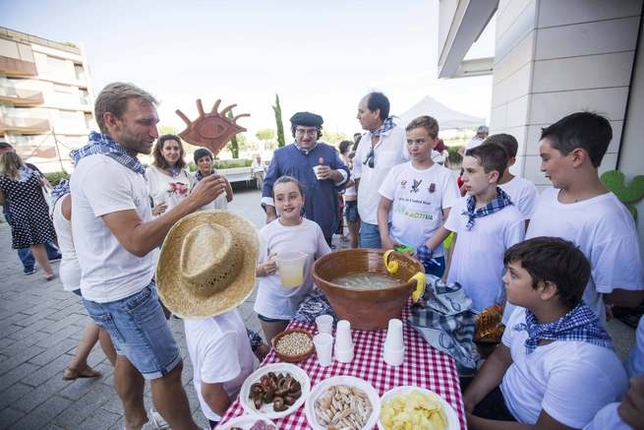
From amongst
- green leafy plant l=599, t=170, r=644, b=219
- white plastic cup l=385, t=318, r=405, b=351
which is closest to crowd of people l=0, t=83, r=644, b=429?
white plastic cup l=385, t=318, r=405, b=351

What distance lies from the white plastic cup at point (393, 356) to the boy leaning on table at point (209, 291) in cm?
68

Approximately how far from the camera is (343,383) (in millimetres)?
1130

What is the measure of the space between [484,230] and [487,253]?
0.49ft

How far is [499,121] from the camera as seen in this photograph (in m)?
4.86

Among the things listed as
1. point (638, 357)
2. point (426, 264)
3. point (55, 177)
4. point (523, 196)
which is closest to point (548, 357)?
point (638, 357)

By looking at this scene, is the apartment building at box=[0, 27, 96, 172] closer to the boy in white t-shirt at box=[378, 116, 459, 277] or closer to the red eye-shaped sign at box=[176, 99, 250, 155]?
the red eye-shaped sign at box=[176, 99, 250, 155]

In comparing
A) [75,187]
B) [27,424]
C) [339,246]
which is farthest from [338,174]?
[27,424]

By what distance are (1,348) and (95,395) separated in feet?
5.68

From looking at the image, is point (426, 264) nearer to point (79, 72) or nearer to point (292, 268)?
point (292, 268)

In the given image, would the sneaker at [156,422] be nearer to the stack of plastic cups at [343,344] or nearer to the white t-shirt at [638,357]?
the stack of plastic cups at [343,344]

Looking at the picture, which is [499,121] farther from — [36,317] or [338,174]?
[36,317]

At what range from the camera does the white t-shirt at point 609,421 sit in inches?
32.2

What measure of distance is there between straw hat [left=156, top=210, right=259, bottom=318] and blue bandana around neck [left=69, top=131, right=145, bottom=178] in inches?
20.8

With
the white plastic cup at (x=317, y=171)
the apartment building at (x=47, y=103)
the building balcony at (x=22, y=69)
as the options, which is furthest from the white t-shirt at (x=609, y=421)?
the building balcony at (x=22, y=69)
